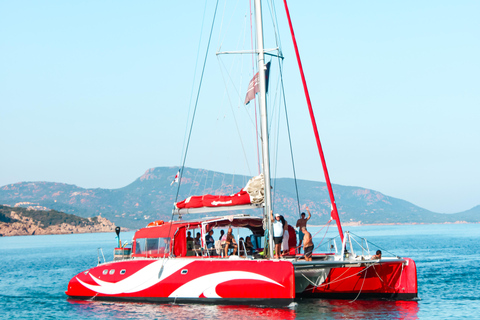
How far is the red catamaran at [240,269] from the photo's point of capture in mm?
17938

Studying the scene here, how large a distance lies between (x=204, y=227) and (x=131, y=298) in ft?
11.9

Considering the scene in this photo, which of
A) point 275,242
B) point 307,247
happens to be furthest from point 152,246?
point 307,247

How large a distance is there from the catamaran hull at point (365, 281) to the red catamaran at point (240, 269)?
0.10ft

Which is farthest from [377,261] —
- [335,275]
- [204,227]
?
[204,227]

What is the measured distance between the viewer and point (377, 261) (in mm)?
18562

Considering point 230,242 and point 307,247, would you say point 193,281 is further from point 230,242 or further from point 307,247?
point 307,247

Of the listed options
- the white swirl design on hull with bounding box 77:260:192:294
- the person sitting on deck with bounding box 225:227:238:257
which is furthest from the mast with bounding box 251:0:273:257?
the white swirl design on hull with bounding box 77:260:192:294

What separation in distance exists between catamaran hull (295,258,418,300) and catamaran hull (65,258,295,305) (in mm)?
1865

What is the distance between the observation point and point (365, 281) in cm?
2050

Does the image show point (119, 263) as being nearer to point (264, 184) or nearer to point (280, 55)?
point (264, 184)

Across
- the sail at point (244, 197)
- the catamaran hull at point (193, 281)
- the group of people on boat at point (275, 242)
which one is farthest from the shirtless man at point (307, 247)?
the sail at point (244, 197)

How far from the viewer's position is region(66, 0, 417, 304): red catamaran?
706 inches

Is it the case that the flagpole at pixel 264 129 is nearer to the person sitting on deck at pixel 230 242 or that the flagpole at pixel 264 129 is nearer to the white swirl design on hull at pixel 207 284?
the white swirl design on hull at pixel 207 284

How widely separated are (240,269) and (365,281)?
5134 mm
